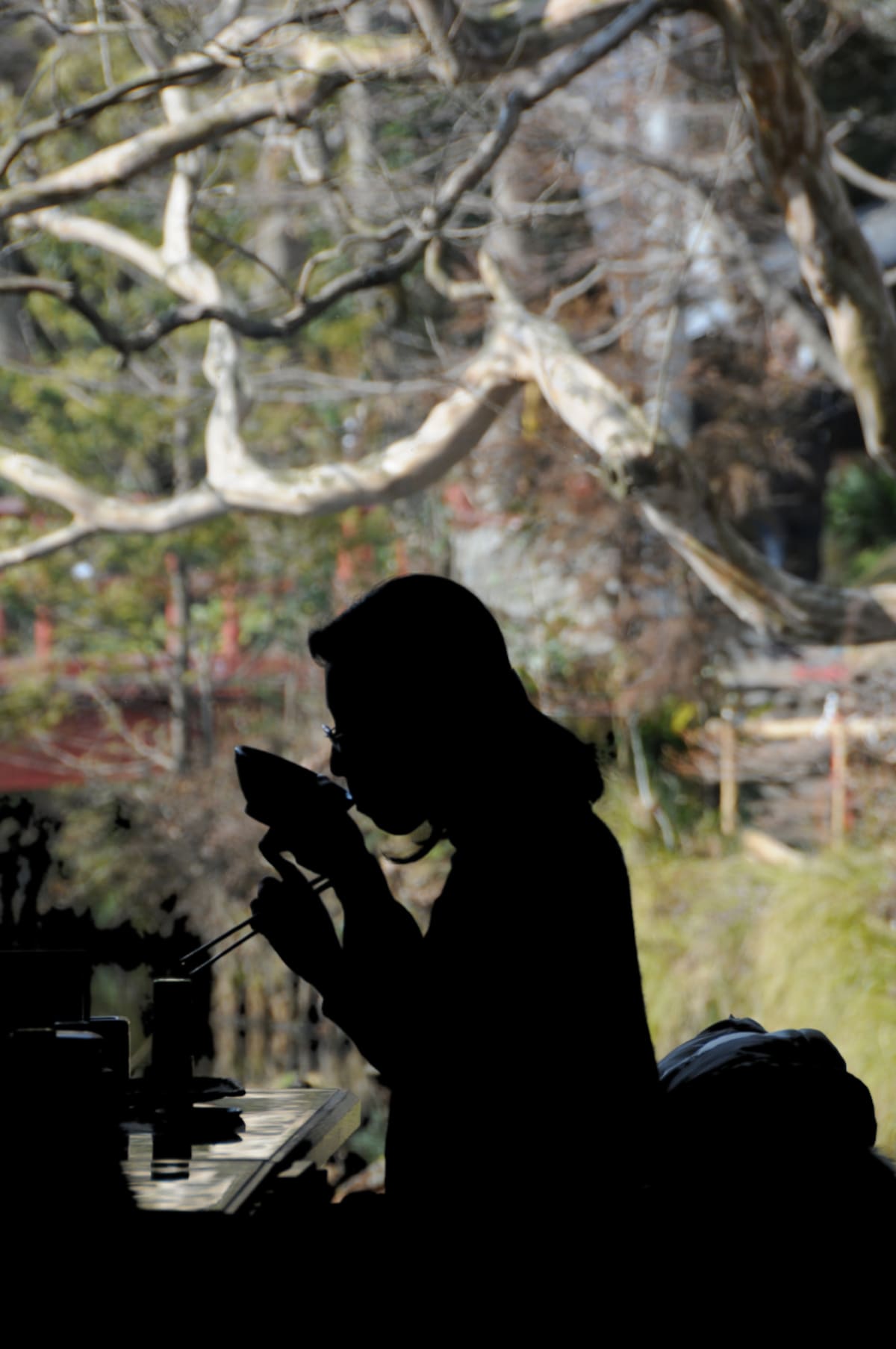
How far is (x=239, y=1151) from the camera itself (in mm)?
1956

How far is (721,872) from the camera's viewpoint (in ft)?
22.7

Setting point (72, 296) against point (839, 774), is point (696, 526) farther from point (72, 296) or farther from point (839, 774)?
point (839, 774)

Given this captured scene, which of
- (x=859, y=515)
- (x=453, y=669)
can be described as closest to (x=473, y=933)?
(x=453, y=669)

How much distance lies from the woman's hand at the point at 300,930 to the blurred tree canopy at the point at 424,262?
2.84 meters

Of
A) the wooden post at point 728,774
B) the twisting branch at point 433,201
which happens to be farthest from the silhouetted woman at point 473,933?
the wooden post at point 728,774

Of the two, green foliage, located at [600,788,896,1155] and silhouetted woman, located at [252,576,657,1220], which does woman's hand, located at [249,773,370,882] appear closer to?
silhouetted woman, located at [252,576,657,1220]

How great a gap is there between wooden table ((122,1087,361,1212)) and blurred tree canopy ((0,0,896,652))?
8.68ft

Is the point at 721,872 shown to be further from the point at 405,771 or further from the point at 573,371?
the point at 405,771

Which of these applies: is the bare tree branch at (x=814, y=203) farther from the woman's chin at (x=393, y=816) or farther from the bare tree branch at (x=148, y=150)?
the woman's chin at (x=393, y=816)

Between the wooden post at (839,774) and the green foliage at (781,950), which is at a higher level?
the wooden post at (839,774)

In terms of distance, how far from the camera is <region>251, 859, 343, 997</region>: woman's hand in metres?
1.84

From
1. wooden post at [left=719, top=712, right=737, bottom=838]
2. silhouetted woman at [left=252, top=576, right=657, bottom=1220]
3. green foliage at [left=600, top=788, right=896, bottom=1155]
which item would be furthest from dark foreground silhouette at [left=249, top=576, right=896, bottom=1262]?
wooden post at [left=719, top=712, right=737, bottom=838]

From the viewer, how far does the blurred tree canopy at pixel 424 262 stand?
4.28m

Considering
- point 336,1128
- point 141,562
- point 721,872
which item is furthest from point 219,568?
point 336,1128
